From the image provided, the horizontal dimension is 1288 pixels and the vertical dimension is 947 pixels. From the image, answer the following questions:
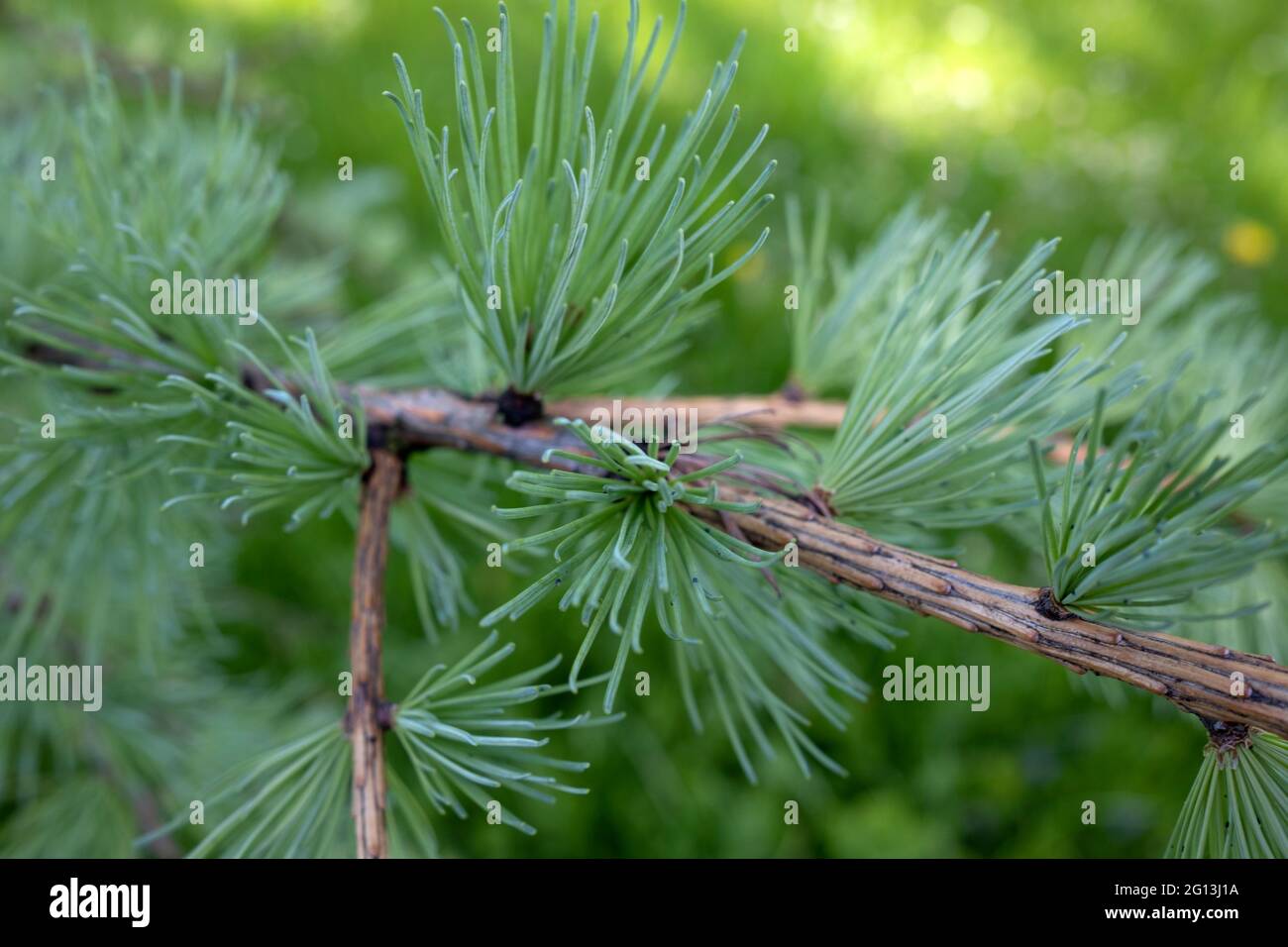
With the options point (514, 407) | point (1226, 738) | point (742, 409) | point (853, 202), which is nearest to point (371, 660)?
point (514, 407)

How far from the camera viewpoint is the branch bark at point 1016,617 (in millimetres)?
356

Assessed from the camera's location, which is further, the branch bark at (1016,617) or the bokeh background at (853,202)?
the bokeh background at (853,202)

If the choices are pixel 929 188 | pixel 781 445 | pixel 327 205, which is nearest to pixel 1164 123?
pixel 929 188

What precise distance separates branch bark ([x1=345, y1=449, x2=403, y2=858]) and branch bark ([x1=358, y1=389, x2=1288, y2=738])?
0.08 meters

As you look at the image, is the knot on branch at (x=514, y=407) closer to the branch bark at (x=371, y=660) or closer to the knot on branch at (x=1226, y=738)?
the branch bark at (x=371, y=660)

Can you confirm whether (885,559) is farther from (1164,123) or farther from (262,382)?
(1164,123)

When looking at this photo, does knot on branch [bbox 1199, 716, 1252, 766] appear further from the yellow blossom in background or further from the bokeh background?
the yellow blossom in background

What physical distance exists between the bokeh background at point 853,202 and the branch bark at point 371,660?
10.8 inches

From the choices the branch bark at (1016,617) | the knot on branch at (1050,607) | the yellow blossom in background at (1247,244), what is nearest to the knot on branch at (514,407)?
the branch bark at (1016,617)

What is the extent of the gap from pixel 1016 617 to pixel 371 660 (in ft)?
0.97

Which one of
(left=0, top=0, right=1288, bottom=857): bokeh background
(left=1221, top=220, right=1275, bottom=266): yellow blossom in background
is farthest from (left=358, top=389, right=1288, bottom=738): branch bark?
(left=1221, top=220, right=1275, bottom=266): yellow blossom in background

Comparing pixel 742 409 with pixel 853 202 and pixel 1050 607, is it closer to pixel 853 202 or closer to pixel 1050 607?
pixel 1050 607

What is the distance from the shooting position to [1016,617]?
384mm

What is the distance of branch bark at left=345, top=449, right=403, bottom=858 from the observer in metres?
0.46
